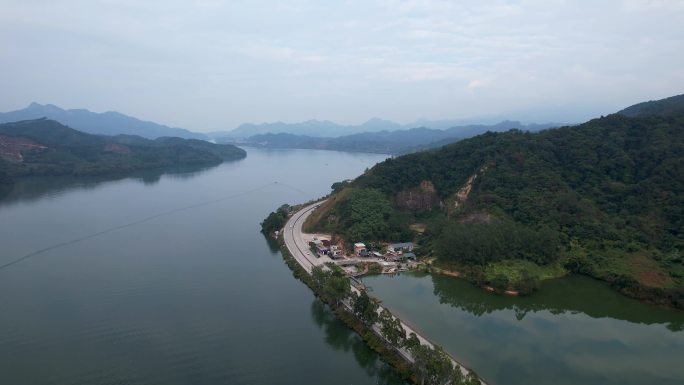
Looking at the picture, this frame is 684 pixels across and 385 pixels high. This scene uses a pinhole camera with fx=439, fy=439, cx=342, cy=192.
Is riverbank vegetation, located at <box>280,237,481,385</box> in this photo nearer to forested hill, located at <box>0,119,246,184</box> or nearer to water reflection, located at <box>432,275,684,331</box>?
water reflection, located at <box>432,275,684,331</box>

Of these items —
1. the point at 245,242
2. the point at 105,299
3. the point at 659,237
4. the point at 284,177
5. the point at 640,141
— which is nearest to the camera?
the point at 105,299

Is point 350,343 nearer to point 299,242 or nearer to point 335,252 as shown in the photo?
point 335,252

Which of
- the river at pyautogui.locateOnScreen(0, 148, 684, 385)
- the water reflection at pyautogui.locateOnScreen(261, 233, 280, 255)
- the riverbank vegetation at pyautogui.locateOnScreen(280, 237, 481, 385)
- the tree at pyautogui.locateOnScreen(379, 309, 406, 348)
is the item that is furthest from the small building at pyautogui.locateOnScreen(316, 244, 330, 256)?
the tree at pyautogui.locateOnScreen(379, 309, 406, 348)

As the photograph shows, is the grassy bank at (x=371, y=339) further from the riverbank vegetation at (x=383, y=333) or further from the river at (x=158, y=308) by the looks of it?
the river at (x=158, y=308)

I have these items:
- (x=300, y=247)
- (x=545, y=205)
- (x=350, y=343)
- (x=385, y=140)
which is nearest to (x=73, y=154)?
(x=300, y=247)

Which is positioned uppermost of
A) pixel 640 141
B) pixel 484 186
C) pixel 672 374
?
pixel 640 141

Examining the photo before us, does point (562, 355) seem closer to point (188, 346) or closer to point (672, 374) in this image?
point (672, 374)

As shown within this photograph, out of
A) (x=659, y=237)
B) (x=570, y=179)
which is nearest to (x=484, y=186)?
(x=570, y=179)
